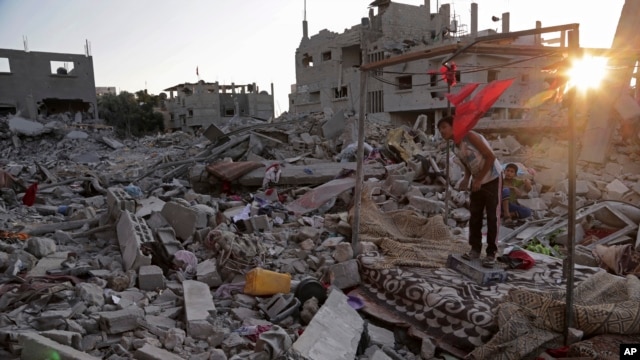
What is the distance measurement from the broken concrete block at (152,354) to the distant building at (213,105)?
31740 millimetres

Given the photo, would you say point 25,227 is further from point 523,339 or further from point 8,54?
point 8,54

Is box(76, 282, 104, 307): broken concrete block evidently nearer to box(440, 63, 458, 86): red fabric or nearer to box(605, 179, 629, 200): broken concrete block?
box(440, 63, 458, 86): red fabric

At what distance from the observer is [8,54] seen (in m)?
23.7

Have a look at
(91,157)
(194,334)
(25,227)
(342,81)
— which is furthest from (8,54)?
(194,334)

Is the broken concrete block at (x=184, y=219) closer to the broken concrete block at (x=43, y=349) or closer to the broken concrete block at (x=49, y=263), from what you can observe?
the broken concrete block at (x=49, y=263)

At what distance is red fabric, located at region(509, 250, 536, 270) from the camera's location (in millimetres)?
4312

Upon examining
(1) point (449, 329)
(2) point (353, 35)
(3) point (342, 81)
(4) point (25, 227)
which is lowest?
(1) point (449, 329)

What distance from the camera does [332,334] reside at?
11.0 feet

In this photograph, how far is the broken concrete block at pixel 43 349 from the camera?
2.56 meters

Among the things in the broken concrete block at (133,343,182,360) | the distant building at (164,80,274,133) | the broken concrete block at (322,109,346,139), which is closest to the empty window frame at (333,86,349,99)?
the distant building at (164,80,274,133)

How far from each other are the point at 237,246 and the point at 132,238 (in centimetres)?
118

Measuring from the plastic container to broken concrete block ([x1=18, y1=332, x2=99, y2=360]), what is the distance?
60.4 inches

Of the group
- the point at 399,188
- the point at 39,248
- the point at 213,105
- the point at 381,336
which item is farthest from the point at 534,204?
the point at 213,105

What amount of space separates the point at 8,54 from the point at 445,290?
92.3ft
